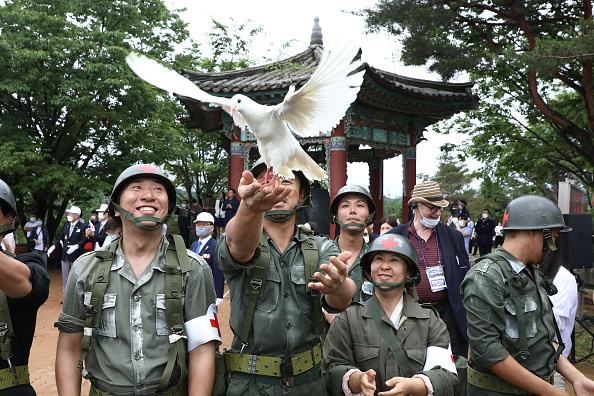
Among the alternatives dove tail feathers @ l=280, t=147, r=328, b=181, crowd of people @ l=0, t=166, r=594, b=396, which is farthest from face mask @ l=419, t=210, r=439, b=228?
dove tail feathers @ l=280, t=147, r=328, b=181

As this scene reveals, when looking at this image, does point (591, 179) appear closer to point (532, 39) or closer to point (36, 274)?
point (532, 39)

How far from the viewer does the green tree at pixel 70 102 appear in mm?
14133

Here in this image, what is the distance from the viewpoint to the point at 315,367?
265 centimetres

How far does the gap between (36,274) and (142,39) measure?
17.3 metres

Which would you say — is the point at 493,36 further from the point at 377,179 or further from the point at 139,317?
the point at 139,317

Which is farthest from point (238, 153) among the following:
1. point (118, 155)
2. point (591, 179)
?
point (591, 179)

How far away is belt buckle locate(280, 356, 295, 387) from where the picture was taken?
2.48m

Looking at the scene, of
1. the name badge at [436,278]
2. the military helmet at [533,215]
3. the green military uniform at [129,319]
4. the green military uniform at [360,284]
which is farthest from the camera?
the name badge at [436,278]

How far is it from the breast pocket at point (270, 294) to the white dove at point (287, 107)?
631 mm

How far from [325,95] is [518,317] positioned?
6.07ft

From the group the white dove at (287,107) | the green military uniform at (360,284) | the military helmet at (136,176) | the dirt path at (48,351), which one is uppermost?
the white dove at (287,107)

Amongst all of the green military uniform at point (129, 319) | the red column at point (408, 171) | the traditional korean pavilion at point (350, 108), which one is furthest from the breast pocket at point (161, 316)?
the red column at point (408, 171)

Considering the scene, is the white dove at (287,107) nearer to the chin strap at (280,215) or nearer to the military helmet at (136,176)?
the chin strap at (280,215)

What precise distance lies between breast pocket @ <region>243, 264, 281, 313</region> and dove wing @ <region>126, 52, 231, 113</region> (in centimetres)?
115
